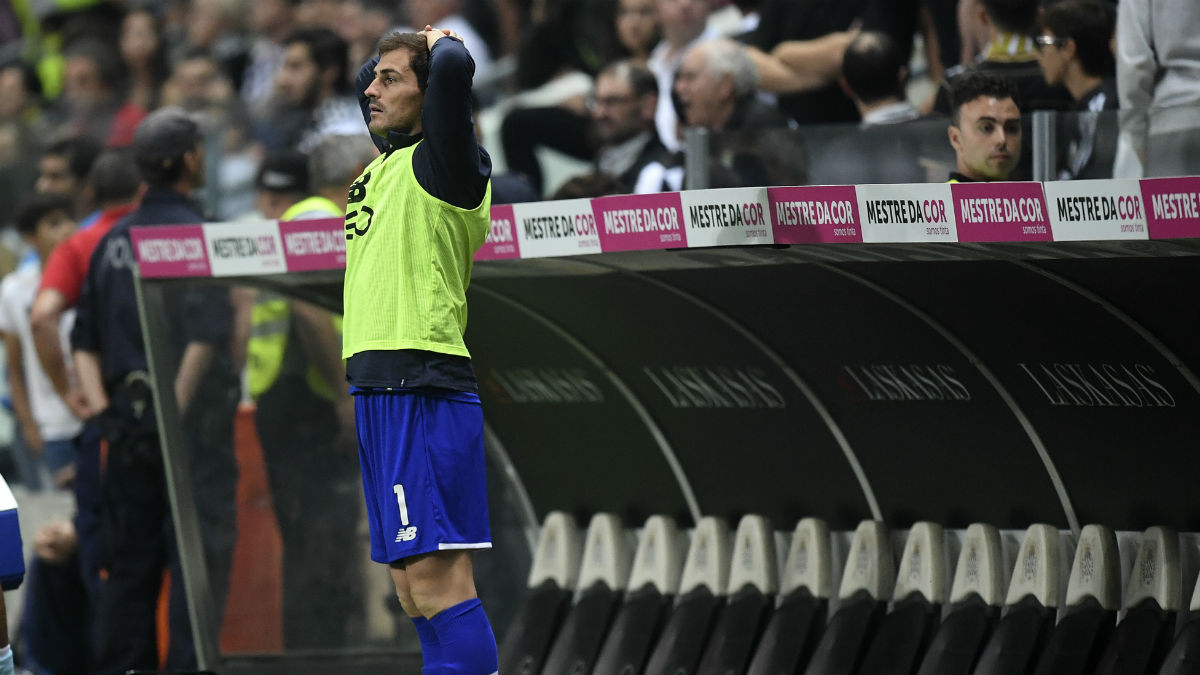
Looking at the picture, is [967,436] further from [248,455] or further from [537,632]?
[248,455]

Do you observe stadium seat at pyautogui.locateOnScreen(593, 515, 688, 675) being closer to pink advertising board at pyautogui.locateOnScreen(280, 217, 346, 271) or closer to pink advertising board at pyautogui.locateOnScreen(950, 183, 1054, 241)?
pink advertising board at pyautogui.locateOnScreen(280, 217, 346, 271)

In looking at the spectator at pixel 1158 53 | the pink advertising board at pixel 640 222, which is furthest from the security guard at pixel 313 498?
the spectator at pixel 1158 53

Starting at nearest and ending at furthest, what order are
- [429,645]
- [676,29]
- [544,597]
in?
[429,645]
[544,597]
[676,29]

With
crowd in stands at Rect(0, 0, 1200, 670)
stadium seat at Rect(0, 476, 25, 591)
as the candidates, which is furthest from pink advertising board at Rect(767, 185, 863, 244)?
stadium seat at Rect(0, 476, 25, 591)

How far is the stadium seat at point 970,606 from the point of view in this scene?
6477mm

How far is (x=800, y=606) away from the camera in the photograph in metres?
7.08

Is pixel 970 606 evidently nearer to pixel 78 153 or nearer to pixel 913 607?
pixel 913 607

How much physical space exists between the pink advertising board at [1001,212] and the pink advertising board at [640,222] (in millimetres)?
925

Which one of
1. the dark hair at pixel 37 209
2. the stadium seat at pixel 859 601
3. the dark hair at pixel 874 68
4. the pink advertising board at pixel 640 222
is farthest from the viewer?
the dark hair at pixel 37 209

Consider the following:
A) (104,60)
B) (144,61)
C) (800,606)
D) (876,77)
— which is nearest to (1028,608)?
(800,606)

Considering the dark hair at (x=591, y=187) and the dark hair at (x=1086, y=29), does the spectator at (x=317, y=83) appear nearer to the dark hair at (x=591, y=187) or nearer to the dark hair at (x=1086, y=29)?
the dark hair at (x=591, y=187)

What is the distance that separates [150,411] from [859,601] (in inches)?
122

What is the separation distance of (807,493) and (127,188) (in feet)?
11.9

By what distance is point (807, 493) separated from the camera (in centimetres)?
755
